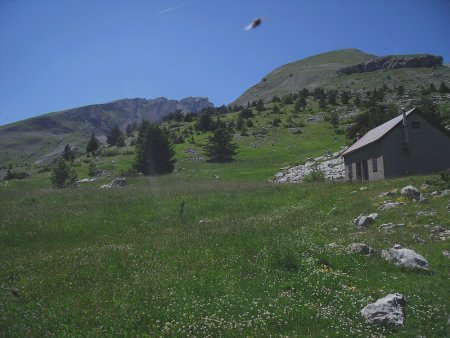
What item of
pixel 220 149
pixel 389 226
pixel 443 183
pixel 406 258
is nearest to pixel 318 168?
pixel 220 149

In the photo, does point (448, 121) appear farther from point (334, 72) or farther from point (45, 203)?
point (334, 72)

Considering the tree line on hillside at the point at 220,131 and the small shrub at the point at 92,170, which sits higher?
the tree line on hillside at the point at 220,131

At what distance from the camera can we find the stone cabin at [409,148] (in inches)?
1329

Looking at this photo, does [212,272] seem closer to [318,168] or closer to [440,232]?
[440,232]

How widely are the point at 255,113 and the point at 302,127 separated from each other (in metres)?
26.1

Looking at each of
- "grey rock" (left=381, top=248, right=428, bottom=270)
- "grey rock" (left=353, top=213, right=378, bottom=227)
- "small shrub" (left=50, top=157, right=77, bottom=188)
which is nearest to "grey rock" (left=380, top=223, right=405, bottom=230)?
"grey rock" (left=353, top=213, right=378, bottom=227)

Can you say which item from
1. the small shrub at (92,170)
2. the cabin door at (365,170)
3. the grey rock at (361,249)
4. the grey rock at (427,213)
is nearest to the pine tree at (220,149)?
the small shrub at (92,170)

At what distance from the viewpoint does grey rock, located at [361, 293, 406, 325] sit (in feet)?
23.9

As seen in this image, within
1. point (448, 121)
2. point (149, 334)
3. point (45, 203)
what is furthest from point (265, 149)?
point (149, 334)

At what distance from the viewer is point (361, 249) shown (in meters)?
11.4

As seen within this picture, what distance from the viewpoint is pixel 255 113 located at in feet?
360

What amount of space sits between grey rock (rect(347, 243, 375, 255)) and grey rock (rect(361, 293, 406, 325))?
342cm

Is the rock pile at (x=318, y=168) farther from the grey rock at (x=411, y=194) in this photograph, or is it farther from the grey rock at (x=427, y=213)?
the grey rock at (x=427, y=213)

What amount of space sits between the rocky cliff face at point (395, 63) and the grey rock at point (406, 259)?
175 meters
